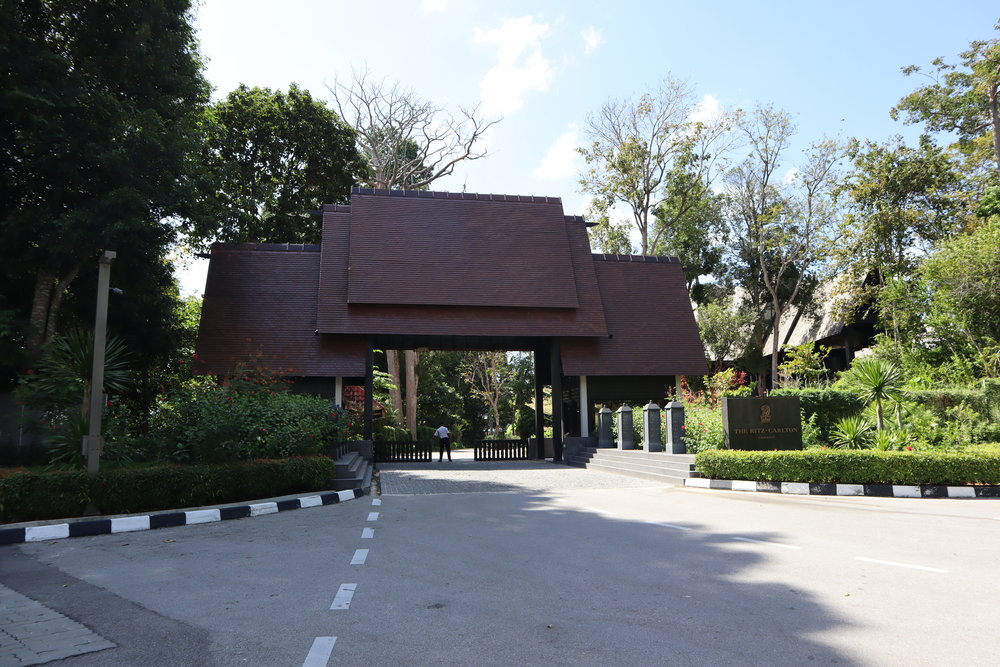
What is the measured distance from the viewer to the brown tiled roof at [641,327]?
21.5 meters

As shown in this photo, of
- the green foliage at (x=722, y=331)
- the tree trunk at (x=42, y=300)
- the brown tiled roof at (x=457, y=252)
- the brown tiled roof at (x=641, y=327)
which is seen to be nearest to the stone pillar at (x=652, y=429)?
the brown tiled roof at (x=641, y=327)

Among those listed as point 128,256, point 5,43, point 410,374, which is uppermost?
point 5,43

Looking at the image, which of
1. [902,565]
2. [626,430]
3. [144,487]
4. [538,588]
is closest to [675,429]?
[626,430]

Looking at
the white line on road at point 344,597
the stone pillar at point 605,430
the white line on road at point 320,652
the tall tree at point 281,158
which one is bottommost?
the white line on road at point 344,597

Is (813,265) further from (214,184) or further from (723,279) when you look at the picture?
(214,184)

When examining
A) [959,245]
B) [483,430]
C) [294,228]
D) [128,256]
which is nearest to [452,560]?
[128,256]

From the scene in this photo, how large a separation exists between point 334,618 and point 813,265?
3612cm

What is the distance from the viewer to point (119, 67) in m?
16.1

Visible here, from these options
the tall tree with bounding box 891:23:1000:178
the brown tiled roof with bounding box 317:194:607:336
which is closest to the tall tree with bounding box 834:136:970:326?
the tall tree with bounding box 891:23:1000:178

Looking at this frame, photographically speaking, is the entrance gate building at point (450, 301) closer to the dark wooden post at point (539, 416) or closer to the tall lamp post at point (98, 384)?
the dark wooden post at point (539, 416)

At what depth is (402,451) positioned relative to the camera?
23.1 metres

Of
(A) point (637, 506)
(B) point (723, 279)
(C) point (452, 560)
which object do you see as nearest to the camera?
(C) point (452, 560)

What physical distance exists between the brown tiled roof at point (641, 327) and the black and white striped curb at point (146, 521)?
492 inches

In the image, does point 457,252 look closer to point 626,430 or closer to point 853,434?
point 626,430
